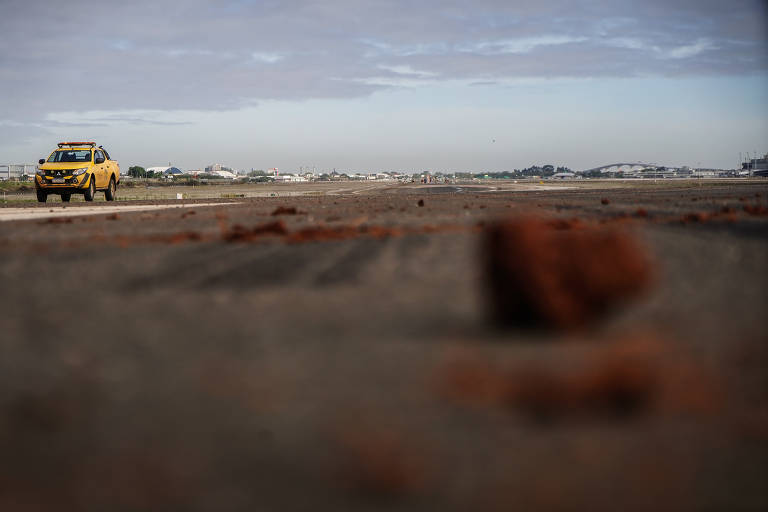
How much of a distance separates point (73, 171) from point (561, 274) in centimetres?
2824

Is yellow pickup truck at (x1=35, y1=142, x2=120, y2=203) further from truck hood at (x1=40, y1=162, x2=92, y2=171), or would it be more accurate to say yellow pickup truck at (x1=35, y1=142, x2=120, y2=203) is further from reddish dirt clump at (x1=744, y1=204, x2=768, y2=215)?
reddish dirt clump at (x1=744, y1=204, x2=768, y2=215)

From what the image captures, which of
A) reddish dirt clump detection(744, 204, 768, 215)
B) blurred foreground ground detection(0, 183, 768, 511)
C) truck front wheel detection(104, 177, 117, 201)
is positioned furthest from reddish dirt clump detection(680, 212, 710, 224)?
truck front wheel detection(104, 177, 117, 201)

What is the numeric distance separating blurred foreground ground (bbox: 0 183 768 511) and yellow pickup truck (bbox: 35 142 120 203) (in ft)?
79.1

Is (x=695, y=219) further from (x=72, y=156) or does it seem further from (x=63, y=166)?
(x=72, y=156)

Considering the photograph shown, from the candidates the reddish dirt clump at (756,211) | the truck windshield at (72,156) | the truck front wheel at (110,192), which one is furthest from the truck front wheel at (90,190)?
the reddish dirt clump at (756,211)

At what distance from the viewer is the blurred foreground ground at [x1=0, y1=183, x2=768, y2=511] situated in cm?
300

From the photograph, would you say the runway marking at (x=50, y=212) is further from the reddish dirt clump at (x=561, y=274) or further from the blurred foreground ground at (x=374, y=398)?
the reddish dirt clump at (x=561, y=274)

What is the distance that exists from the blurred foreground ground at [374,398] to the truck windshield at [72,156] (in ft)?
A: 82.6

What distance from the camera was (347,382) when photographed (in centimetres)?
420

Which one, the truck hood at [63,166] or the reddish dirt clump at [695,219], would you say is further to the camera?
the truck hood at [63,166]

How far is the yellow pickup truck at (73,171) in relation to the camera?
30125mm

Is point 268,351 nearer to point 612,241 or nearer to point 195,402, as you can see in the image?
point 195,402

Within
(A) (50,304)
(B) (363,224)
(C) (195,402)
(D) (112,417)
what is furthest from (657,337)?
(B) (363,224)

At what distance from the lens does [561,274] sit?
5.06 m
